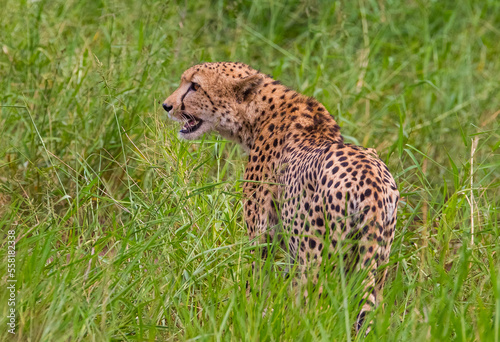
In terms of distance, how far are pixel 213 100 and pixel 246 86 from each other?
20 centimetres

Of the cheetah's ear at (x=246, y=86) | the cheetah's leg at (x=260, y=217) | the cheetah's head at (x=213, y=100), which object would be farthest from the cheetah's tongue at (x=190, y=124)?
the cheetah's leg at (x=260, y=217)

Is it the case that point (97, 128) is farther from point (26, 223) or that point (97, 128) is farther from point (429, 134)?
point (429, 134)

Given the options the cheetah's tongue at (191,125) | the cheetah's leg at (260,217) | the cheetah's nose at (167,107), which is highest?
the cheetah's nose at (167,107)

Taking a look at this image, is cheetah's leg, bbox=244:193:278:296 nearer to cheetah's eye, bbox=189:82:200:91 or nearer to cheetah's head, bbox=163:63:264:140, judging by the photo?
cheetah's head, bbox=163:63:264:140

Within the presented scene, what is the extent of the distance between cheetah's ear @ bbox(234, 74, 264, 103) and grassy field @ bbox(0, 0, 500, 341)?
333mm

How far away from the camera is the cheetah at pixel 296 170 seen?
2.72 meters

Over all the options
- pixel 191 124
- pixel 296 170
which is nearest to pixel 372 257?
pixel 296 170

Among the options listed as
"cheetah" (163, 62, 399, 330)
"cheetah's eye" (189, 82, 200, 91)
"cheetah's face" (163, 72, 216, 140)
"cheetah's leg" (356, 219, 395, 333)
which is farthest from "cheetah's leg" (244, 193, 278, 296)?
"cheetah's eye" (189, 82, 200, 91)

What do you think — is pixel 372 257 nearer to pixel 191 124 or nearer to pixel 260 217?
pixel 260 217

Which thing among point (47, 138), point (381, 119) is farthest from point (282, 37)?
point (47, 138)

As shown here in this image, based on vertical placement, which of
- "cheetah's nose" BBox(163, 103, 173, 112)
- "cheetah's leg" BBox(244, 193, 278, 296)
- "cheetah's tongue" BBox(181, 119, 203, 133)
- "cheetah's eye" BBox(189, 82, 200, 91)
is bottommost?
"cheetah's leg" BBox(244, 193, 278, 296)

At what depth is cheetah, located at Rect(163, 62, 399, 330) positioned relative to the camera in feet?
8.92

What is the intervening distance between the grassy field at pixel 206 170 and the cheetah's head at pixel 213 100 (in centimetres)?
13

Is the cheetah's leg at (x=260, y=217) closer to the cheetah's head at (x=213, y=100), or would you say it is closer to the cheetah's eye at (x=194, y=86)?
the cheetah's head at (x=213, y=100)
